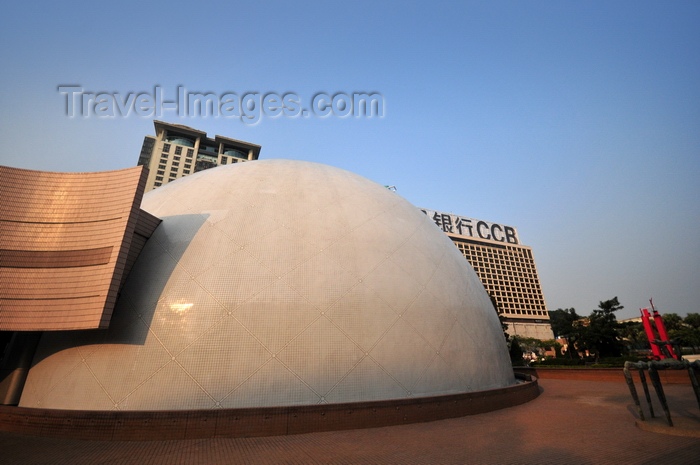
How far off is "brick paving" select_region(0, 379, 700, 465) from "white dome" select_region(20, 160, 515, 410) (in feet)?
3.44

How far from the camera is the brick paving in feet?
22.8

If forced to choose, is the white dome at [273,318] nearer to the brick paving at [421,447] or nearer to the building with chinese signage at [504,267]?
the brick paving at [421,447]

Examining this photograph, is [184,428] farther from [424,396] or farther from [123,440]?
[424,396]

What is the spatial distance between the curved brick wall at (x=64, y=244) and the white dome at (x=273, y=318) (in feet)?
3.44

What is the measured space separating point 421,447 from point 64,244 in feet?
40.7

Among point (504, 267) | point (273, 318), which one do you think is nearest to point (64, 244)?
point (273, 318)

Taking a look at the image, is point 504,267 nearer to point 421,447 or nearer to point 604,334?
point 604,334

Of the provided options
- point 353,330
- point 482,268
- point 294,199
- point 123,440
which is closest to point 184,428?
point 123,440

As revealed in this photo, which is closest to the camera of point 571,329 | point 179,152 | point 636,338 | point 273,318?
point 273,318

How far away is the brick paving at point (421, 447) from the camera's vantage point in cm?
695

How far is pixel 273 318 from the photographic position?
32.9 feet

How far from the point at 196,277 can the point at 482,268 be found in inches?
3814

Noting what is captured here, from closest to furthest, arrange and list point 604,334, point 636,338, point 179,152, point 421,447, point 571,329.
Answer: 1. point 421,447
2. point 604,334
3. point 571,329
4. point 636,338
5. point 179,152

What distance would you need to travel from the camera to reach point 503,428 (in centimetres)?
942
